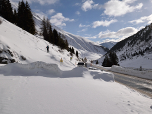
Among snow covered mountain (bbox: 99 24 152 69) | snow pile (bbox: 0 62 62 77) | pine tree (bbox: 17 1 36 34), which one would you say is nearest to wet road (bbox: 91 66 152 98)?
snow pile (bbox: 0 62 62 77)

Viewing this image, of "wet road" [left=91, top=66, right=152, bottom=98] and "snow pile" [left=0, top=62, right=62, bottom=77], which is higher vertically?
"snow pile" [left=0, top=62, right=62, bottom=77]

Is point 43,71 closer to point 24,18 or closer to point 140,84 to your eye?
point 140,84

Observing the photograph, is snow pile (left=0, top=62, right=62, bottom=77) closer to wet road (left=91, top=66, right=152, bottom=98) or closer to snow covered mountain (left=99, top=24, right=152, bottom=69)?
wet road (left=91, top=66, right=152, bottom=98)

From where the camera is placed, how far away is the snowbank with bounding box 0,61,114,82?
20.8 feet

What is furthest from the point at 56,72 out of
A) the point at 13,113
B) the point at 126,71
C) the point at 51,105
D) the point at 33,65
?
the point at 126,71

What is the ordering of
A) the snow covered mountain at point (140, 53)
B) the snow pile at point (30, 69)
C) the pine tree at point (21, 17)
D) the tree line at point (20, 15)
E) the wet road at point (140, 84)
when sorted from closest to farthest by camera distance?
the snow pile at point (30, 69) → the wet road at point (140, 84) → the tree line at point (20, 15) → the pine tree at point (21, 17) → the snow covered mountain at point (140, 53)

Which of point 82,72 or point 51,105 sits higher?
point 82,72

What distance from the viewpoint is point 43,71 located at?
7109 mm

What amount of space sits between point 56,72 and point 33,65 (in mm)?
2015

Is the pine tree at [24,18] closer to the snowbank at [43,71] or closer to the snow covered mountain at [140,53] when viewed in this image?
the snowbank at [43,71]

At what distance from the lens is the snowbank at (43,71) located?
6328 millimetres

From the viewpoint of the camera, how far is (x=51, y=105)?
2998 millimetres

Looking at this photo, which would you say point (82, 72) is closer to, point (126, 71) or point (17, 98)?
point (17, 98)

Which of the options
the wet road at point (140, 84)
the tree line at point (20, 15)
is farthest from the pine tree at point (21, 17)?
the wet road at point (140, 84)
